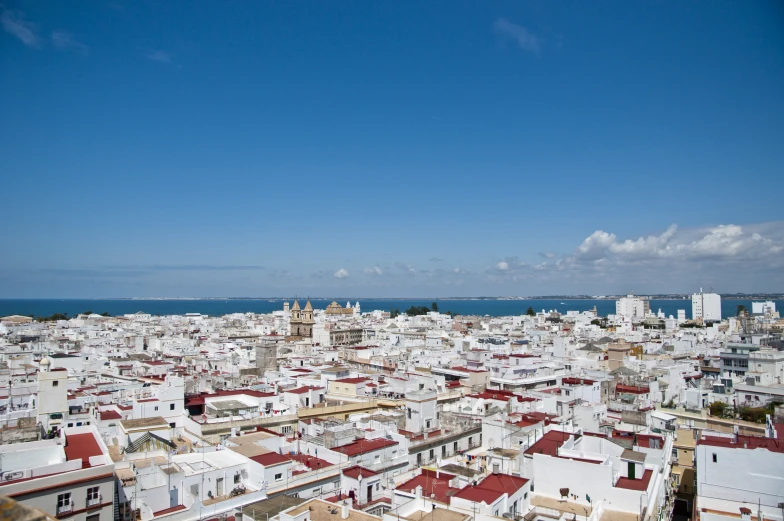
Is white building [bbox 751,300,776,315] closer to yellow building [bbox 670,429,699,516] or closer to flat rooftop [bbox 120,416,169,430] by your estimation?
yellow building [bbox 670,429,699,516]


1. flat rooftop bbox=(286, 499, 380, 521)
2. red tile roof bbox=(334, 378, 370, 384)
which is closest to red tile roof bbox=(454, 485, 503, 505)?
flat rooftop bbox=(286, 499, 380, 521)

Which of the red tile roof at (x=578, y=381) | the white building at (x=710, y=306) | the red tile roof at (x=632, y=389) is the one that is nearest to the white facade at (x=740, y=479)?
the red tile roof at (x=578, y=381)

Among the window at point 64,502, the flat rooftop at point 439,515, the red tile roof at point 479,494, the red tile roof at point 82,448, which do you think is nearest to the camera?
the window at point 64,502

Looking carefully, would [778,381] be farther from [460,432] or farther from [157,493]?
[157,493]

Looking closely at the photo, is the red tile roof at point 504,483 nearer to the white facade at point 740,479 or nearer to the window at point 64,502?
the white facade at point 740,479

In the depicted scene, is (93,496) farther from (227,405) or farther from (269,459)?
(227,405)

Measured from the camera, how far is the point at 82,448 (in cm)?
1602

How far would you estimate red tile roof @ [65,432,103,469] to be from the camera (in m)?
14.8

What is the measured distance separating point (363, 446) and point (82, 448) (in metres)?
9.26

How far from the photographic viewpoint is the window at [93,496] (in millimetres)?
12953

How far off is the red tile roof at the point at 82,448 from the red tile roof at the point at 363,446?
7842mm

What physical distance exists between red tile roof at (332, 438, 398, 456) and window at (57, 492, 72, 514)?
29.5 feet

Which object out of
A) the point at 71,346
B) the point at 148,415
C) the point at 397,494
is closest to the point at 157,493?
the point at 397,494

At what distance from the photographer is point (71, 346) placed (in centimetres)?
5534
